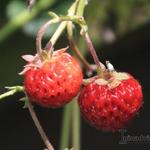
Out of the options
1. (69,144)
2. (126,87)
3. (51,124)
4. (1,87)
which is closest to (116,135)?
(51,124)

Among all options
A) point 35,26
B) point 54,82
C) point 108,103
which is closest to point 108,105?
point 108,103

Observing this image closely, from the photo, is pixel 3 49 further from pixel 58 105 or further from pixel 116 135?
pixel 58 105

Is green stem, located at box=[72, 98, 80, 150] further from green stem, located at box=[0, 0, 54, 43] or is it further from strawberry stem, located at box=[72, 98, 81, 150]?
green stem, located at box=[0, 0, 54, 43]

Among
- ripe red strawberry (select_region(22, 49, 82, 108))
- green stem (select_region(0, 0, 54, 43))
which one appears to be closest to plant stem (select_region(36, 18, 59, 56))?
ripe red strawberry (select_region(22, 49, 82, 108))

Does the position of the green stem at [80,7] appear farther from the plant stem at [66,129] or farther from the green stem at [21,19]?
the green stem at [21,19]

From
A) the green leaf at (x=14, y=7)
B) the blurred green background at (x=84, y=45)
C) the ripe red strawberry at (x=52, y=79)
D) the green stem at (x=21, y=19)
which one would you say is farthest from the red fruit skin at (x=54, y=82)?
the green leaf at (x=14, y=7)

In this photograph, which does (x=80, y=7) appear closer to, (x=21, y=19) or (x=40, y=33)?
(x=40, y=33)
